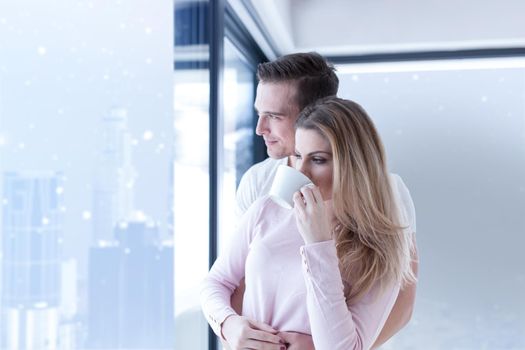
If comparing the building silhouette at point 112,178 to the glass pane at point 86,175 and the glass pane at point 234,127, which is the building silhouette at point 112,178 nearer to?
the glass pane at point 86,175

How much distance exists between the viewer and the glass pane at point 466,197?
3871 mm

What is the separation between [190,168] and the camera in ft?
6.87

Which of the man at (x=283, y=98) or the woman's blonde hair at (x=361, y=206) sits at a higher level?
the man at (x=283, y=98)

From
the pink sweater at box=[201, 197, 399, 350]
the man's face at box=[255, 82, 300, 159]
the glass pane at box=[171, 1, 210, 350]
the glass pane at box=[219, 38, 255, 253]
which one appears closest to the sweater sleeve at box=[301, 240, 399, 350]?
the pink sweater at box=[201, 197, 399, 350]

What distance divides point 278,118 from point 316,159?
444 millimetres

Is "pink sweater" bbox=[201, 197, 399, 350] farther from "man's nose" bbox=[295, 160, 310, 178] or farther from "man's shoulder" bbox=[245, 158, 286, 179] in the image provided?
"man's shoulder" bbox=[245, 158, 286, 179]

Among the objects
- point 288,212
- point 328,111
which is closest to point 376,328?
point 288,212

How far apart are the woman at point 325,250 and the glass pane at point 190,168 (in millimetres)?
635

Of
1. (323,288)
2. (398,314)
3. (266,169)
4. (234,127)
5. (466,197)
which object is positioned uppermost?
(234,127)

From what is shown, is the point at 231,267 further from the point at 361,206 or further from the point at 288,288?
the point at 361,206

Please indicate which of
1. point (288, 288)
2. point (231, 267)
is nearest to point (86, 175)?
point (231, 267)

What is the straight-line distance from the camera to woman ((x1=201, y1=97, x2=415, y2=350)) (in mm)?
1180

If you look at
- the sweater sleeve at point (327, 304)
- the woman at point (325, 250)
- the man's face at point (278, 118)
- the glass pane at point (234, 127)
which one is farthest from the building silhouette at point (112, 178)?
the glass pane at point (234, 127)

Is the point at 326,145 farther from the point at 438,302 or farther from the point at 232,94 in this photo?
the point at 438,302
